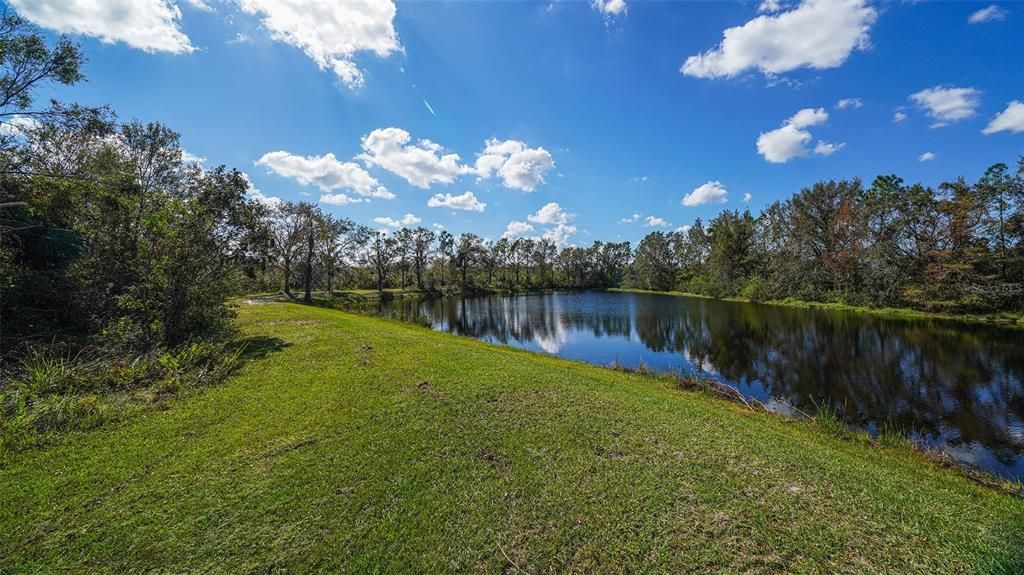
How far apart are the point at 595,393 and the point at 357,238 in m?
53.9

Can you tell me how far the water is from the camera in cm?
1017

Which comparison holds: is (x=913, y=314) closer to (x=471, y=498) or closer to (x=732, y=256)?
(x=732, y=256)

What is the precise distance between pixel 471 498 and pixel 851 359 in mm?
21770

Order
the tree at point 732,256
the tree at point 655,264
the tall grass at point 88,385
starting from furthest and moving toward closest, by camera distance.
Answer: the tree at point 655,264 → the tree at point 732,256 → the tall grass at point 88,385

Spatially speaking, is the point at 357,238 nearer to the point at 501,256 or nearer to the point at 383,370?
the point at 501,256

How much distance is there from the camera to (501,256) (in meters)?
86.5

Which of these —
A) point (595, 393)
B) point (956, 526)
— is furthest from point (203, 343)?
point (956, 526)

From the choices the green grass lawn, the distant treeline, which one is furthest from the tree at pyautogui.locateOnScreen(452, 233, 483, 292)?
the green grass lawn

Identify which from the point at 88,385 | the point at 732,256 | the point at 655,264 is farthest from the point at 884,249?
the point at 88,385

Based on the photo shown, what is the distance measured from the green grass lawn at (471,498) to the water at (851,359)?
4.99 meters

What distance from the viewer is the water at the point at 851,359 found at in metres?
10.2

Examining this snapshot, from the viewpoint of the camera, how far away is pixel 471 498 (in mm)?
4418

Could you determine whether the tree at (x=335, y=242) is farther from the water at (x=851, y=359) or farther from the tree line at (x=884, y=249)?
the tree line at (x=884, y=249)

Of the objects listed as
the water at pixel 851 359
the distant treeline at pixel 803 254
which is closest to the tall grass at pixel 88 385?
the water at pixel 851 359
